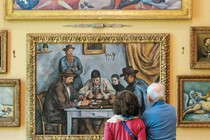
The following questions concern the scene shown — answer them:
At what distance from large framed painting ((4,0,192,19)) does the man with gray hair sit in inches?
88.4

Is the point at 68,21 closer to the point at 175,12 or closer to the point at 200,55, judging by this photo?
the point at 175,12

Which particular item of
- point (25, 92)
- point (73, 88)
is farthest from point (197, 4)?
point (25, 92)

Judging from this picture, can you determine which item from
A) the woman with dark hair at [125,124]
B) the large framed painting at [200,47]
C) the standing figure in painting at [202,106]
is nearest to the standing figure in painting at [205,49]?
the large framed painting at [200,47]

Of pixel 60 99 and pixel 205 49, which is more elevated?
pixel 205 49

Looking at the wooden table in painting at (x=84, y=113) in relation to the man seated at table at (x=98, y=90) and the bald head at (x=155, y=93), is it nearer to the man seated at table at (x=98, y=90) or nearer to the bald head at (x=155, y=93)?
the man seated at table at (x=98, y=90)

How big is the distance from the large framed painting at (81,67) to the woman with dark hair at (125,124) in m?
2.13

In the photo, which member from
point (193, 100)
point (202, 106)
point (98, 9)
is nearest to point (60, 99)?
point (98, 9)

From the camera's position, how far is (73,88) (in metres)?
6.70

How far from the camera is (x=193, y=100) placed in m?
6.65

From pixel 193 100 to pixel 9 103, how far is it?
2914 mm

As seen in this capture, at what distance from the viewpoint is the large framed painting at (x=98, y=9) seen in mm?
6621

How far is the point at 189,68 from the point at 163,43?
0.57m

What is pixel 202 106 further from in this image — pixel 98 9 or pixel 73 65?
pixel 98 9

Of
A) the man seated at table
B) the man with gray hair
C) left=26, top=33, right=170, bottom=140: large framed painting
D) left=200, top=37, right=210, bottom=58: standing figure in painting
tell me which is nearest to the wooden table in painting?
left=26, top=33, right=170, bottom=140: large framed painting
